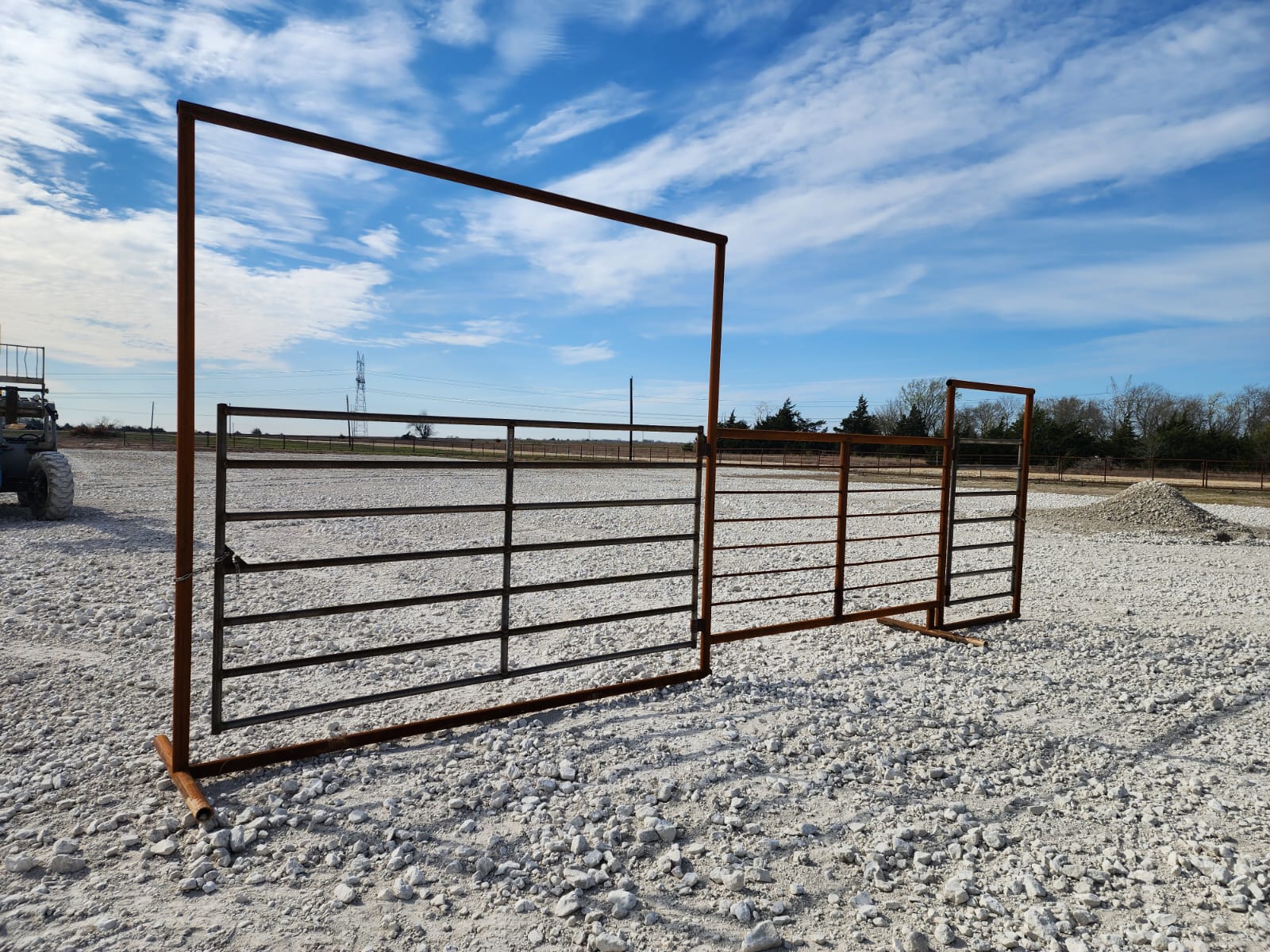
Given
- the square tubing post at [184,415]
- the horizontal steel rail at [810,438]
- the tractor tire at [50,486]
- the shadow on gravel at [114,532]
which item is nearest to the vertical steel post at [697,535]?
the horizontal steel rail at [810,438]

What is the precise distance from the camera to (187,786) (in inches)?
124

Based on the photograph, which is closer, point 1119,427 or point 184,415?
point 184,415

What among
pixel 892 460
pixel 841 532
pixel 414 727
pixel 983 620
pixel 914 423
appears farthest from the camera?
pixel 914 423

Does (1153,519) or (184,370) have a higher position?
(184,370)

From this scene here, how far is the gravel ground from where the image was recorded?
2494mm

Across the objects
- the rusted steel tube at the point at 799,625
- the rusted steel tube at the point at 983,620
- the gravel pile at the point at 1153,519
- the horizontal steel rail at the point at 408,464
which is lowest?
the rusted steel tube at the point at 983,620

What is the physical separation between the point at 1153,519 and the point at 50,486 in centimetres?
1938

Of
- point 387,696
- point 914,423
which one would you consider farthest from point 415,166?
point 914,423

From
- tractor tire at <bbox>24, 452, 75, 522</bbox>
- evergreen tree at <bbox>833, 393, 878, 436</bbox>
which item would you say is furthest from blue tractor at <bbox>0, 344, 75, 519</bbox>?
evergreen tree at <bbox>833, 393, 878, 436</bbox>

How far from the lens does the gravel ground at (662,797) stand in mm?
2494

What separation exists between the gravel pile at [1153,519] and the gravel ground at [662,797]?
28.4 ft

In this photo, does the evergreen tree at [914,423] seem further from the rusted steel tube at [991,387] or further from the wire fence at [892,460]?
the rusted steel tube at [991,387]

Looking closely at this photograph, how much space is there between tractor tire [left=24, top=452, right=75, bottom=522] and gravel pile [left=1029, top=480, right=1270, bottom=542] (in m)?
17.4

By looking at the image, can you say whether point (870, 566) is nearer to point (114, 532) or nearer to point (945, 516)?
point (945, 516)
